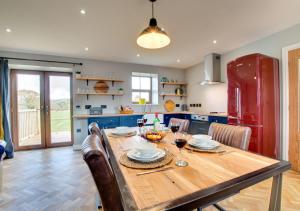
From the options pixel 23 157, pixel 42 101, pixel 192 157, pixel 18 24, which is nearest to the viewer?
pixel 192 157

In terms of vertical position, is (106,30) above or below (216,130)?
Answer: above

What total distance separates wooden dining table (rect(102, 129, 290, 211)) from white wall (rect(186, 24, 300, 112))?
267 centimetres

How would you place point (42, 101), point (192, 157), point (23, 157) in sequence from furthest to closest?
1. point (42, 101)
2. point (23, 157)
3. point (192, 157)

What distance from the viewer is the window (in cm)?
510

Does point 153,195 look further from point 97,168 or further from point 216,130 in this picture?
point 216,130

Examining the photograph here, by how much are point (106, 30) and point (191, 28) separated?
143cm

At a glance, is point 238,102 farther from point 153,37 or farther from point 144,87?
point 144,87

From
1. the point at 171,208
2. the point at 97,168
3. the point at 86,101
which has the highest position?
the point at 86,101

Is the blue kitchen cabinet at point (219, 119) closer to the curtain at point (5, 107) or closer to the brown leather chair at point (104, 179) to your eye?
the brown leather chair at point (104, 179)

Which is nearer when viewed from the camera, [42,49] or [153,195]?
[153,195]

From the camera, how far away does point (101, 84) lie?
4504 millimetres

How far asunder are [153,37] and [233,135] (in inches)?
52.5

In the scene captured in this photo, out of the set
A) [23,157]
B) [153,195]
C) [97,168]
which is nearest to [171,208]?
[153,195]

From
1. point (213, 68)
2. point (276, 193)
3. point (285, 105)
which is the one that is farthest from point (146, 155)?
point (213, 68)
